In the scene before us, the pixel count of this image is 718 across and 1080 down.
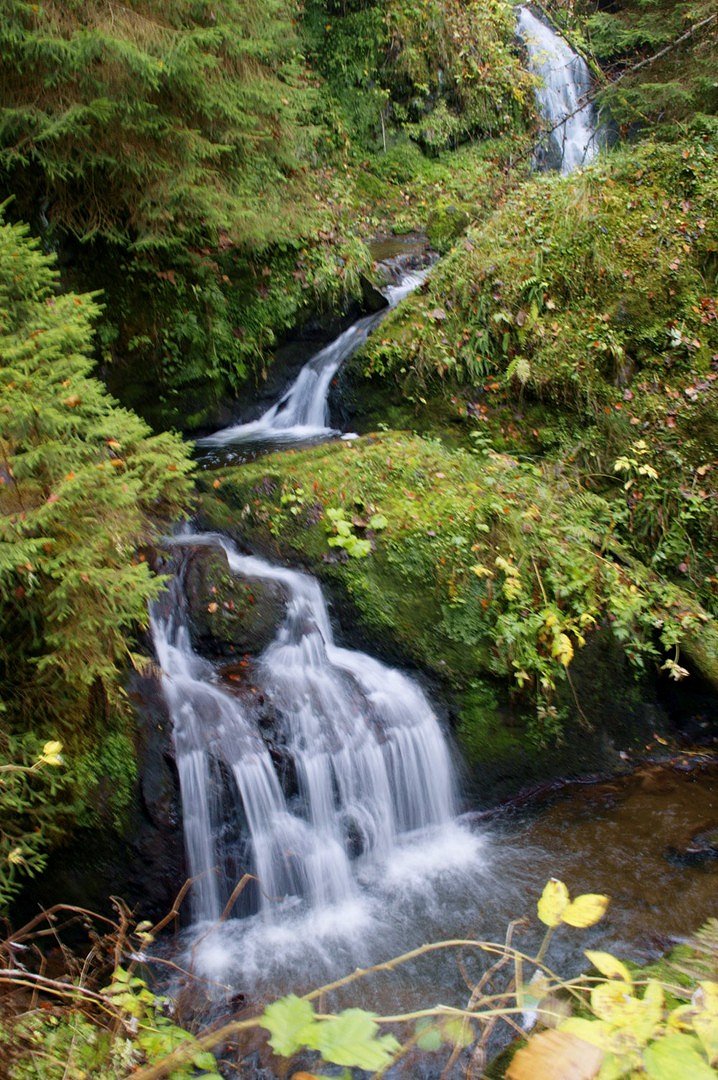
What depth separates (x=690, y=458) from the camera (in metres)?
7.01

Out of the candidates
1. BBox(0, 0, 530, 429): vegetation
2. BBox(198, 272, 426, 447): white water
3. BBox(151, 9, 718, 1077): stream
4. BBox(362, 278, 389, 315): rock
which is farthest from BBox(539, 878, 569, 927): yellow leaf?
BBox(362, 278, 389, 315): rock

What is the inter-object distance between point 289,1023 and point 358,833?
12.4 ft

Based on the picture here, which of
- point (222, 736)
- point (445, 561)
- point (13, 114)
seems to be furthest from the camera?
point (445, 561)

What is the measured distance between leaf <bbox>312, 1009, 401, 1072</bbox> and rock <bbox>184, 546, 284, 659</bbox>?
4.00 meters

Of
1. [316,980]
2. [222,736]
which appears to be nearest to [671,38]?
[222,736]

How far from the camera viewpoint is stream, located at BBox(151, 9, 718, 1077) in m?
4.08

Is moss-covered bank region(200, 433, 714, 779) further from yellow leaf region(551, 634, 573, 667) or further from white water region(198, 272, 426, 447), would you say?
white water region(198, 272, 426, 447)

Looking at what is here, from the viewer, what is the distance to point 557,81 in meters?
15.2

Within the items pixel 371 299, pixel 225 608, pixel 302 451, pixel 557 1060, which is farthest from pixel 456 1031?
pixel 371 299

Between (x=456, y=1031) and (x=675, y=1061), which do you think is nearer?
(x=675, y=1061)

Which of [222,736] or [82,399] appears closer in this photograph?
[82,399]

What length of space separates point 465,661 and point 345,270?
5771 millimetres

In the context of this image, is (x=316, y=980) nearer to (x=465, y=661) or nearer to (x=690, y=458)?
(x=465, y=661)

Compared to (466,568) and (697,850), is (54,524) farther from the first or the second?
(697,850)
